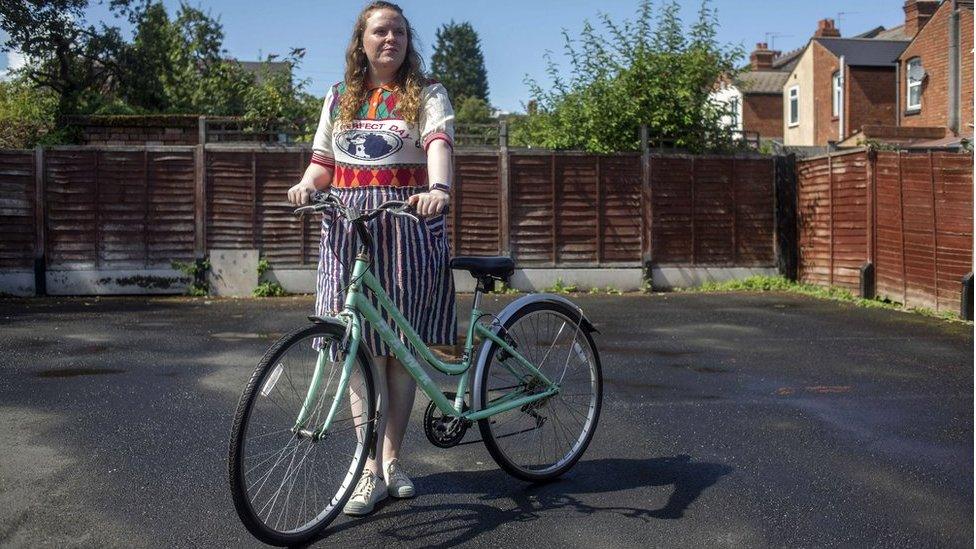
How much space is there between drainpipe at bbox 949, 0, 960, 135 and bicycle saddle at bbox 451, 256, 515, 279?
25424mm

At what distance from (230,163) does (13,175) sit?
3055mm

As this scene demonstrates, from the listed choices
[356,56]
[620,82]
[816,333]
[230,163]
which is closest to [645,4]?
[620,82]

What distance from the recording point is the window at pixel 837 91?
117ft

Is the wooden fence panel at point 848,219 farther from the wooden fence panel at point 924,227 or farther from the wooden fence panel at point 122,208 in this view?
the wooden fence panel at point 122,208

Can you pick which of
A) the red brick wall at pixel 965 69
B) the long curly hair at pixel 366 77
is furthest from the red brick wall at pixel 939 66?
the long curly hair at pixel 366 77

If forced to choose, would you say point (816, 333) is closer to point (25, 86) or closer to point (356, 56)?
point (356, 56)

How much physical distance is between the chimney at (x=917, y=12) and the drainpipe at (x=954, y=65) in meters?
5.49

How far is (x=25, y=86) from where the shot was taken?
22.2m

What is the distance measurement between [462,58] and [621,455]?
3972 inches

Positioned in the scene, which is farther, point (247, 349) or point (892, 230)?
point (892, 230)

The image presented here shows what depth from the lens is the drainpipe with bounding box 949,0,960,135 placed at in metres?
26.6

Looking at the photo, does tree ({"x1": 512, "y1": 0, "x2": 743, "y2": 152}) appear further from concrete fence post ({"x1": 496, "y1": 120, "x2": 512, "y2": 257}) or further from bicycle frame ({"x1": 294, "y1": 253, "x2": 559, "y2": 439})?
bicycle frame ({"x1": 294, "y1": 253, "x2": 559, "y2": 439})

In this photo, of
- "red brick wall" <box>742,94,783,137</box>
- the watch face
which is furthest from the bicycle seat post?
"red brick wall" <box>742,94,783,137</box>

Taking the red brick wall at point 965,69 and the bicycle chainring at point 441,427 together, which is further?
the red brick wall at point 965,69
